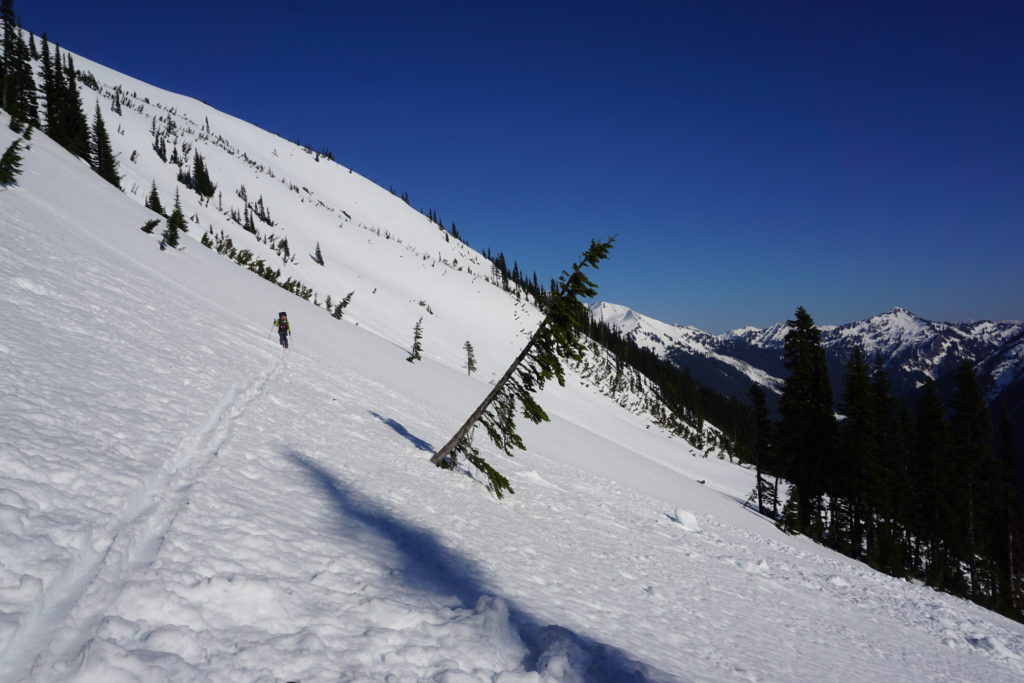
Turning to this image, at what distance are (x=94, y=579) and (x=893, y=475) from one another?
157 ft

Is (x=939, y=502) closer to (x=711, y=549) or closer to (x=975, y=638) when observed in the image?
(x=975, y=638)

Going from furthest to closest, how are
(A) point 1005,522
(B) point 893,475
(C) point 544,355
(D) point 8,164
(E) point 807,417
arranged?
(A) point 1005,522, (B) point 893,475, (E) point 807,417, (D) point 8,164, (C) point 544,355

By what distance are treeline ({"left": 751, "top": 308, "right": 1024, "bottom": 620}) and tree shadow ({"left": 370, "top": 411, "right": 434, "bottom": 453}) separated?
85.7 feet

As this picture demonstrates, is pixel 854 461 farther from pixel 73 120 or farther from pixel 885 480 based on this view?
pixel 73 120

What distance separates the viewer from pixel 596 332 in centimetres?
13850

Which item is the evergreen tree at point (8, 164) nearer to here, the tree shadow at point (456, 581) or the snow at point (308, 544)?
the snow at point (308, 544)

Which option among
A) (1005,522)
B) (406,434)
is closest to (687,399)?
(1005,522)

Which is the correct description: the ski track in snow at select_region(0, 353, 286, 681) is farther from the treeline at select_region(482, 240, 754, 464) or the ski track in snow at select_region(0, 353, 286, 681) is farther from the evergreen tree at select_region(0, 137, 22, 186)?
the treeline at select_region(482, 240, 754, 464)

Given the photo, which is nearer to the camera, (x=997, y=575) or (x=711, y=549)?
(x=711, y=549)

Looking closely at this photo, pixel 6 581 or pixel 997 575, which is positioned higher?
pixel 997 575

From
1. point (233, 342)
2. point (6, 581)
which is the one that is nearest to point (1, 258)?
point (233, 342)

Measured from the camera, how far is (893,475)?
35812mm

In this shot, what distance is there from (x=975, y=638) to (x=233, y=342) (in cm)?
2435

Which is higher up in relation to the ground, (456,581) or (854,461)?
(854,461)
